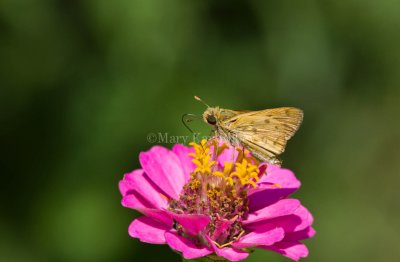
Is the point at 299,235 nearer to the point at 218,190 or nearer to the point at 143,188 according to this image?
the point at 218,190

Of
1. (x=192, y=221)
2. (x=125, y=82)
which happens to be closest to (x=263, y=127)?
(x=192, y=221)

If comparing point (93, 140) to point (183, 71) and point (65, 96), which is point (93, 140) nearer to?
point (65, 96)

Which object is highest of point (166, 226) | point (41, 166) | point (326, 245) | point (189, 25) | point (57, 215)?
point (189, 25)

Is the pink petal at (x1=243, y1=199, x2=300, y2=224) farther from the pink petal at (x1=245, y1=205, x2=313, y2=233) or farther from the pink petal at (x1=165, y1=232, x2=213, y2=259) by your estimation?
the pink petal at (x1=165, y1=232, x2=213, y2=259)

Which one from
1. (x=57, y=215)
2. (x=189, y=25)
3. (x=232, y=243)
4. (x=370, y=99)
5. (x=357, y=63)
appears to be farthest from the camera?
(x=370, y=99)

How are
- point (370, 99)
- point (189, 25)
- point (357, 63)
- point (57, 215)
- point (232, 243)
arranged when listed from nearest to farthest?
1. point (232, 243)
2. point (57, 215)
3. point (189, 25)
4. point (357, 63)
5. point (370, 99)

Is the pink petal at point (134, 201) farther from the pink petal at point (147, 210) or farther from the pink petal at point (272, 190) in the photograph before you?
the pink petal at point (272, 190)

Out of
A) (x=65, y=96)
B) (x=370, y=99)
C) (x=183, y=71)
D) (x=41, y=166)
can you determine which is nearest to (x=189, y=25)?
(x=183, y=71)
